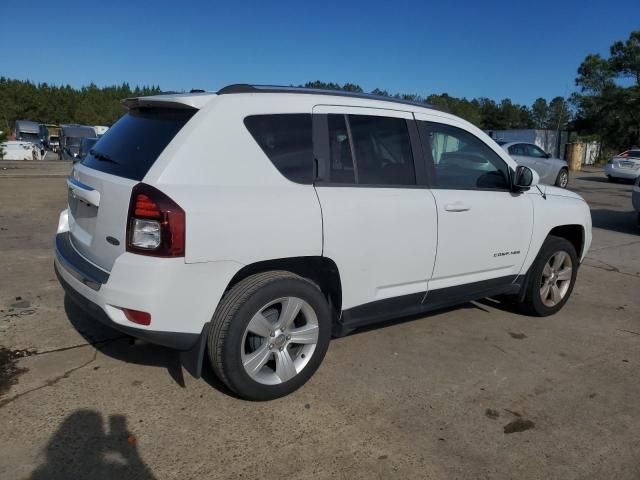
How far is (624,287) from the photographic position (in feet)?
20.2

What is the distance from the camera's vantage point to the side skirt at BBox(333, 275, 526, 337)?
349cm

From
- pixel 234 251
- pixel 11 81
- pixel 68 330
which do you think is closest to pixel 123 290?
pixel 234 251

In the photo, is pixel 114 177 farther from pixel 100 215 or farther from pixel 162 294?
pixel 162 294

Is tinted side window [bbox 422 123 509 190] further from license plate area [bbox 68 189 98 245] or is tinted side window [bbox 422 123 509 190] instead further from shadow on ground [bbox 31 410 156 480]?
shadow on ground [bbox 31 410 156 480]

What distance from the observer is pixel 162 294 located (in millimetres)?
2709

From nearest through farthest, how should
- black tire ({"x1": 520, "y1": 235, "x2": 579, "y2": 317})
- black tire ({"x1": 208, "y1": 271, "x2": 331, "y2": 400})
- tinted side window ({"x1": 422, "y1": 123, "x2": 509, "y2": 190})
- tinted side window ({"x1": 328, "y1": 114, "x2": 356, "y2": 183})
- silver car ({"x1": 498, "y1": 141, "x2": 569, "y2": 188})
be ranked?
black tire ({"x1": 208, "y1": 271, "x2": 331, "y2": 400}) → tinted side window ({"x1": 328, "y1": 114, "x2": 356, "y2": 183}) → tinted side window ({"x1": 422, "y1": 123, "x2": 509, "y2": 190}) → black tire ({"x1": 520, "y1": 235, "x2": 579, "y2": 317}) → silver car ({"x1": 498, "y1": 141, "x2": 569, "y2": 188})

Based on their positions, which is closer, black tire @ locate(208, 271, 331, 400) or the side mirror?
black tire @ locate(208, 271, 331, 400)

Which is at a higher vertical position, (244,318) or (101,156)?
(101,156)

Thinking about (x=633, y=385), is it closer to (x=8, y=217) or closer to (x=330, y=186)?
(x=330, y=186)

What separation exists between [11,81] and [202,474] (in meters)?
102

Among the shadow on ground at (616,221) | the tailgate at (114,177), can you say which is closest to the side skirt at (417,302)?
the tailgate at (114,177)

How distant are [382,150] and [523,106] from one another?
10031 cm

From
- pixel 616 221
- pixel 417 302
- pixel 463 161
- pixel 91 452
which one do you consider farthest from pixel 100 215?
pixel 616 221

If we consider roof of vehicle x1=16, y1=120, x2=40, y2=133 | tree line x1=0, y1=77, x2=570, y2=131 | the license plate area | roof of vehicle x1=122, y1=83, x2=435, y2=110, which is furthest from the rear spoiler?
tree line x1=0, y1=77, x2=570, y2=131
